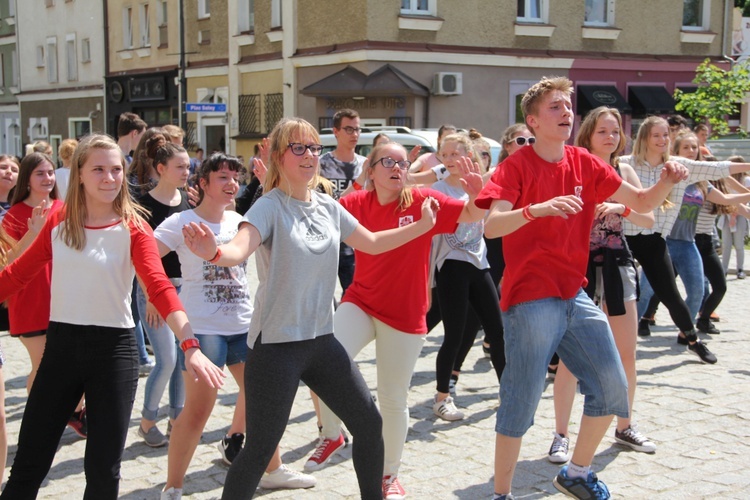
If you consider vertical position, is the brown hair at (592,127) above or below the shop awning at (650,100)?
below

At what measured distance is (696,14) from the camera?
2911 cm

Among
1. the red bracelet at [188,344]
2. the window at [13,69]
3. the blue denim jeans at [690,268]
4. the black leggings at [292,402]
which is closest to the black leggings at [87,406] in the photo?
the red bracelet at [188,344]

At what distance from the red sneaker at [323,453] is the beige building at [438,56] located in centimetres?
1873

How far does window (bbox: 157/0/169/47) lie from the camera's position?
111ft

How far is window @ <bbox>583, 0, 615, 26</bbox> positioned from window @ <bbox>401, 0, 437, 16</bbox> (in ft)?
16.3

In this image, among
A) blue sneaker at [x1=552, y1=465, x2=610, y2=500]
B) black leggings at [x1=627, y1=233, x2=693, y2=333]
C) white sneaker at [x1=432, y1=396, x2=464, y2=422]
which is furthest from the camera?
black leggings at [x1=627, y1=233, x2=693, y2=333]

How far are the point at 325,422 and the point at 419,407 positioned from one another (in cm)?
154

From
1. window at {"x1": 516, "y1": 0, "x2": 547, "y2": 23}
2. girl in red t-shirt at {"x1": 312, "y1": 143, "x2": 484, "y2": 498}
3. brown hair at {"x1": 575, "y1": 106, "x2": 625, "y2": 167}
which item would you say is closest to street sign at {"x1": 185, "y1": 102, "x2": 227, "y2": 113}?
window at {"x1": 516, "y1": 0, "x2": 547, "y2": 23}

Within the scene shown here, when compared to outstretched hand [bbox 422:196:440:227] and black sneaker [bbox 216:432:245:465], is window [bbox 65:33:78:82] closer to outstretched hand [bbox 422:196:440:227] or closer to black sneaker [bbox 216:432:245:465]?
black sneaker [bbox 216:432:245:465]

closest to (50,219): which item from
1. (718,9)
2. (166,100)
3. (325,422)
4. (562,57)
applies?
(325,422)

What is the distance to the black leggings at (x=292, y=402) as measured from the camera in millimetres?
4133

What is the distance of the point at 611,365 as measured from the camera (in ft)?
15.5

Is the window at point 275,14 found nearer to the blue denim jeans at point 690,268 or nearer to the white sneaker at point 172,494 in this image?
the blue denim jeans at point 690,268

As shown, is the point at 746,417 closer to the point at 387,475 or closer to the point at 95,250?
the point at 387,475
